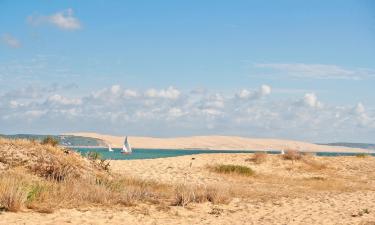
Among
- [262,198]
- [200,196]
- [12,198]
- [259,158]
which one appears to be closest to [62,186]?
[12,198]

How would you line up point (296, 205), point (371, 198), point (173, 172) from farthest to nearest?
point (173, 172) < point (371, 198) < point (296, 205)

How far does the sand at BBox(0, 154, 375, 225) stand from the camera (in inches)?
520

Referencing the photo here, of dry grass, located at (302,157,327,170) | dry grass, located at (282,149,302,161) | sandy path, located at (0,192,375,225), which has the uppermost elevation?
dry grass, located at (282,149,302,161)

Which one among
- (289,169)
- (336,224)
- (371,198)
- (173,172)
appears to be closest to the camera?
(336,224)

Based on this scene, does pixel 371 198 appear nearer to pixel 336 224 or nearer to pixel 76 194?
pixel 336 224

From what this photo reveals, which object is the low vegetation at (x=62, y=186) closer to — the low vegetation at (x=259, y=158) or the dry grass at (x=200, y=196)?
the dry grass at (x=200, y=196)

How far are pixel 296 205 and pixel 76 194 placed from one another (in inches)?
274

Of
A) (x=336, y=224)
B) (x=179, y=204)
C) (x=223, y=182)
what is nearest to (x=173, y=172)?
(x=223, y=182)

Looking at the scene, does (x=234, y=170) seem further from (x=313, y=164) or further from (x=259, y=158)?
(x=313, y=164)

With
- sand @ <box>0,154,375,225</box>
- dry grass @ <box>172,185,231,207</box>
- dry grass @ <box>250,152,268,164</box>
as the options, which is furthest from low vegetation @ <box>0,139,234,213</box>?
dry grass @ <box>250,152,268,164</box>

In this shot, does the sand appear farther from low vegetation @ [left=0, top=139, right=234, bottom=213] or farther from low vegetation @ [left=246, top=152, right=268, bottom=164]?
low vegetation @ [left=0, top=139, right=234, bottom=213]

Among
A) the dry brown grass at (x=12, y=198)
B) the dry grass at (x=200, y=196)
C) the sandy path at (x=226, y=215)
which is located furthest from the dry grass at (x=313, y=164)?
the dry brown grass at (x=12, y=198)

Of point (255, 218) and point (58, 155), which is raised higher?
point (58, 155)

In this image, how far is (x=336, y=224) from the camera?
13.7m
